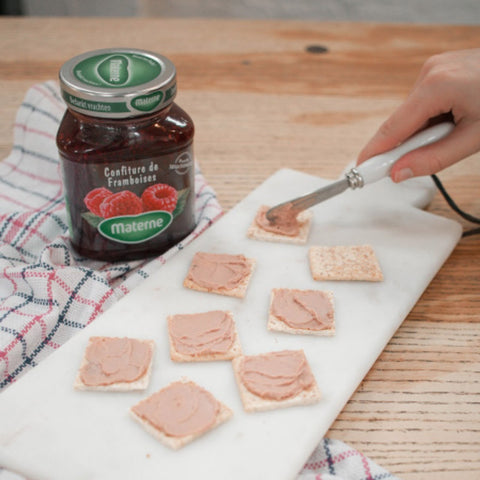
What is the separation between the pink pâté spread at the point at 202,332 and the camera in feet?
3.16

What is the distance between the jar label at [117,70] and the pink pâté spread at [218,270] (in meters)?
0.33

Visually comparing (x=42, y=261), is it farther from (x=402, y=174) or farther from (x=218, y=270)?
(x=402, y=174)

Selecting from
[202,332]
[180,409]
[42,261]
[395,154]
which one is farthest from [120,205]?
[395,154]

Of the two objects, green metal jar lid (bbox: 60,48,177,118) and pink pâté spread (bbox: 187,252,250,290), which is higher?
green metal jar lid (bbox: 60,48,177,118)

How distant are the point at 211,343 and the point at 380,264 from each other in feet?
1.27

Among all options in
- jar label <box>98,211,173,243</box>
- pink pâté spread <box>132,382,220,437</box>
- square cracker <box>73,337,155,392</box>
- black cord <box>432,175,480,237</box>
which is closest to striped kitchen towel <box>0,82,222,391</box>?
jar label <box>98,211,173,243</box>

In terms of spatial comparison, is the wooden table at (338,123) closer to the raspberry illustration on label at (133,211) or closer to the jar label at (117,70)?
the raspberry illustration on label at (133,211)

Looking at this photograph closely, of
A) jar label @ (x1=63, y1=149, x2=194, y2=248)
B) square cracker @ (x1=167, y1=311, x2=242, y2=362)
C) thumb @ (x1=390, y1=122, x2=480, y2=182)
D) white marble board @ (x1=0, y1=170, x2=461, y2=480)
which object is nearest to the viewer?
white marble board @ (x1=0, y1=170, x2=461, y2=480)

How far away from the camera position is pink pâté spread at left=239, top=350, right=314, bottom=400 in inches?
35.2

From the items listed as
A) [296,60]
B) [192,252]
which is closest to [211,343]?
[192,252]

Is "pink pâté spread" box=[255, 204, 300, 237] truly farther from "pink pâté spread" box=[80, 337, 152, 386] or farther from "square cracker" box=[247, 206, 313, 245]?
"pink pâté spread" box=[80, 337, 152, 386]

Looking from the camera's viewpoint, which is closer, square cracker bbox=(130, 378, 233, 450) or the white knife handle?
square cracker bbox=(130, 378, 233, 450)

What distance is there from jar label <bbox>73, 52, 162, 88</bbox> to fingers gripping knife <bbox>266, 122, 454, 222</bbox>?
1.22 ft

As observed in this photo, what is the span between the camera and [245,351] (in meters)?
0.98
